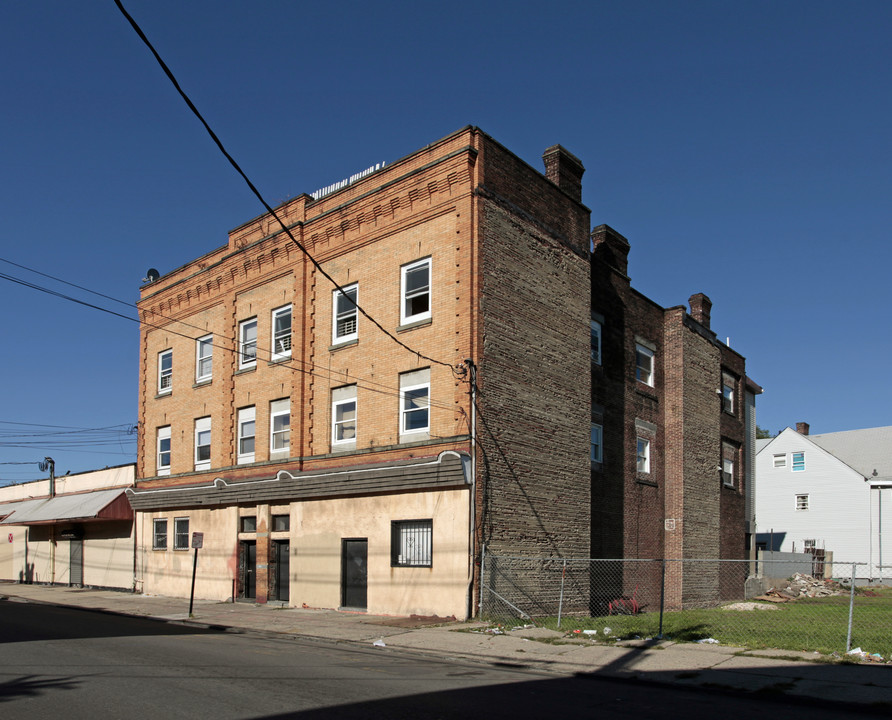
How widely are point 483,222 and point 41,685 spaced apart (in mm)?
13936

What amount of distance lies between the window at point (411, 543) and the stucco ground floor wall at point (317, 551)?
106 millimetres

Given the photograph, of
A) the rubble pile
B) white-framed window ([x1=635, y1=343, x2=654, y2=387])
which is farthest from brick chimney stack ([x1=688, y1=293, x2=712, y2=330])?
the rubble pile

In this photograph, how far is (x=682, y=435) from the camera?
98.7 feet

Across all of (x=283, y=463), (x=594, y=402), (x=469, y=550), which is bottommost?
(x=469, y=550)

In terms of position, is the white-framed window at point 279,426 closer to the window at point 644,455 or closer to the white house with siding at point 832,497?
the window at point 644,455

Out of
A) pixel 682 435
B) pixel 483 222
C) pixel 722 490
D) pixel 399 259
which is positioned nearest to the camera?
pixel 483 222

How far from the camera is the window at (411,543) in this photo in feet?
66.5

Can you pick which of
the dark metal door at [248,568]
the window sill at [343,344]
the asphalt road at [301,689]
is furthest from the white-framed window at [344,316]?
the asphalt road at [301,689]

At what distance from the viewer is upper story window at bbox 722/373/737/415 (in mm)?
34844

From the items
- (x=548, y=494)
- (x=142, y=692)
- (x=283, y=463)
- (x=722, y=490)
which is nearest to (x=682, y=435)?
(x=722, y=490)

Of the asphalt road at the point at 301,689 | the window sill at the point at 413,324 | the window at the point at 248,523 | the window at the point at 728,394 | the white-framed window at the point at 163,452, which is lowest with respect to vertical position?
the asphalt road at the point at 301,689

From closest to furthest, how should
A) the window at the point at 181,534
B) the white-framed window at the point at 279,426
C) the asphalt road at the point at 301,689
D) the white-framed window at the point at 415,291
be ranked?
the asphalt road at the point at 301,689, the white-framed window at the point at 415,291, the white-framed window at the point at 279,426, the window at the point at 181,534

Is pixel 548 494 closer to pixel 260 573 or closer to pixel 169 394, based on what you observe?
pixel 260 573

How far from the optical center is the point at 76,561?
122ft
